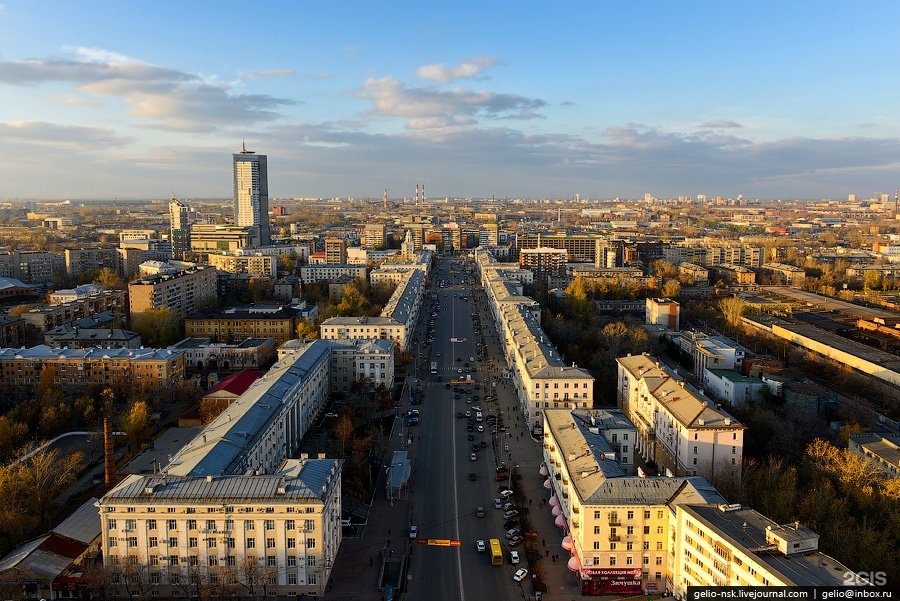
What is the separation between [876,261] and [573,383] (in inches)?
2194

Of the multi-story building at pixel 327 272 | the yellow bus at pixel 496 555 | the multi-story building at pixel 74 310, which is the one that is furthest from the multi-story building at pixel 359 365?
the multi-story building at pixel 327 272

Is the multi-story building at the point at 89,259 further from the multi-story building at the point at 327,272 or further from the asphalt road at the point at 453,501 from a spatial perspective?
the asphalt road at the point at 453,501

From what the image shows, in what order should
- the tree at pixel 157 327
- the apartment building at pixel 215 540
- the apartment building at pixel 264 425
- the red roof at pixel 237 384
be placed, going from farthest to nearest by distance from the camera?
the tree at pixel 157 327, the red roof at pixel 237 384, the apartment building at pixel 264 425, the apartment building at pixel 215 540

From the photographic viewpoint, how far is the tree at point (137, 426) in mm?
21328

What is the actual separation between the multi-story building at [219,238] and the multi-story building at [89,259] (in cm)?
1278

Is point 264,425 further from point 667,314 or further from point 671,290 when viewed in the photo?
point 671,290

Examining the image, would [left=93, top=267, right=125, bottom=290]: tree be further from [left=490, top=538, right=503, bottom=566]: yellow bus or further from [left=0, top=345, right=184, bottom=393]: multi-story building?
[left=490, top=538, right=503, bottom=566]: yellow bus

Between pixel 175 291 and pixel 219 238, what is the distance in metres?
36.2

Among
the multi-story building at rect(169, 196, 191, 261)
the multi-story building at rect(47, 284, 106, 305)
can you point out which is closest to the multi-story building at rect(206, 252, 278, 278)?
the multi-story building at rect(169, 196, 191, 261)

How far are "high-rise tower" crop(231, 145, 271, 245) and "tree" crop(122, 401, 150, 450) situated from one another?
64.5 meters

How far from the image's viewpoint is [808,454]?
739 inches

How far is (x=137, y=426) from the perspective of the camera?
840 inches

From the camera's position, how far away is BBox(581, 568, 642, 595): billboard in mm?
14203

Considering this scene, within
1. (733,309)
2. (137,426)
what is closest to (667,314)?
(733,309)
